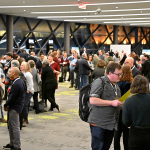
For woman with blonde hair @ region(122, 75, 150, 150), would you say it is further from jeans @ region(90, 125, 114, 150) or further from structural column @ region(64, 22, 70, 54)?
structural column @ region(64, 22, 70, 54)

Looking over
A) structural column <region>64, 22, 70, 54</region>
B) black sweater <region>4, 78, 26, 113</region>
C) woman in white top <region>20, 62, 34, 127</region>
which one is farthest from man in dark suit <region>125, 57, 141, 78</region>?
structural column <region>64, 22, 70, 54</region>

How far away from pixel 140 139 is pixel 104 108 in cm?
53

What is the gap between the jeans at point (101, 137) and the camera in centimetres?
314

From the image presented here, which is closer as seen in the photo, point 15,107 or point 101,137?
point 101,137

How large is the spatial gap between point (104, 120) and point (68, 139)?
2308 millimetres

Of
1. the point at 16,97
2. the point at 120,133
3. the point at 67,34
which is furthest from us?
the point at 67,34

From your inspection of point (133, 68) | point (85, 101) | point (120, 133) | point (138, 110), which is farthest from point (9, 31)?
point (138, 110)

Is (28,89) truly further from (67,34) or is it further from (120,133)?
(67,34)

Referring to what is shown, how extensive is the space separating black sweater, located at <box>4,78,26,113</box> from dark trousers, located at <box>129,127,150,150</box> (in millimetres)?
2258

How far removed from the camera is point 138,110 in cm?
288

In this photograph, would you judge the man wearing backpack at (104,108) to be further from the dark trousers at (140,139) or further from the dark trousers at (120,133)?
the dark trousers at (120,133)

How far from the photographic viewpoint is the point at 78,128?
19.7 feet

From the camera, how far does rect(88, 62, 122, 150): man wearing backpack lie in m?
3.09

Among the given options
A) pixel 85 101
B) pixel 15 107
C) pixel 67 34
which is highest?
pixel 67 34
